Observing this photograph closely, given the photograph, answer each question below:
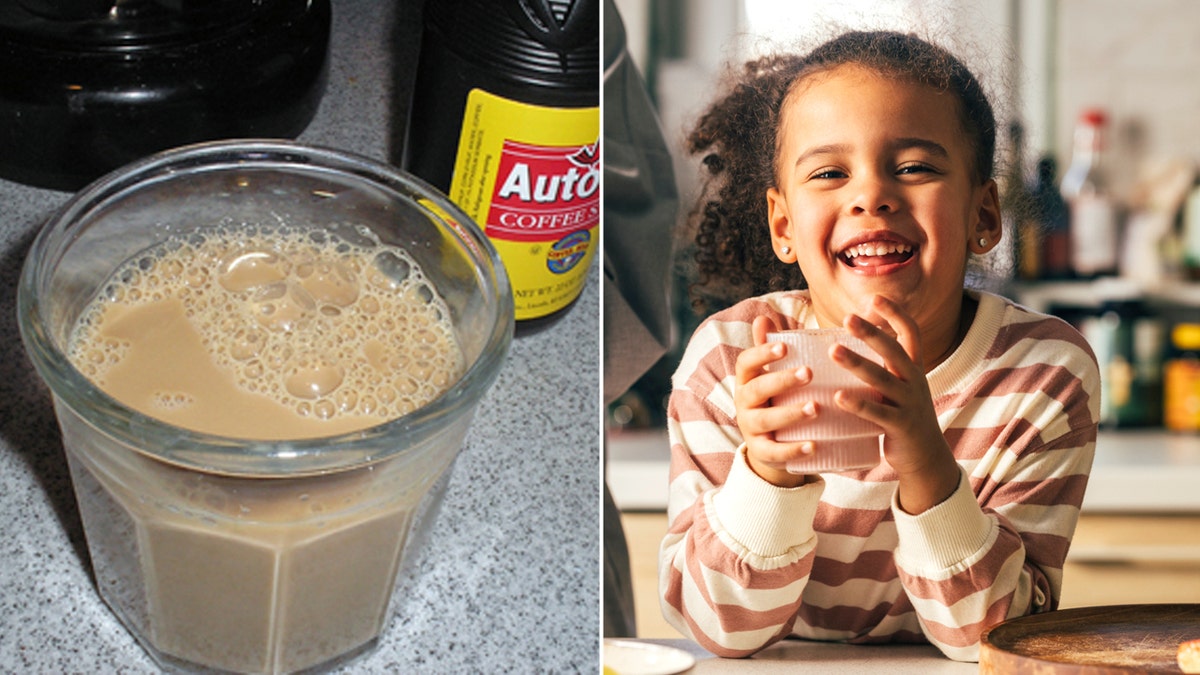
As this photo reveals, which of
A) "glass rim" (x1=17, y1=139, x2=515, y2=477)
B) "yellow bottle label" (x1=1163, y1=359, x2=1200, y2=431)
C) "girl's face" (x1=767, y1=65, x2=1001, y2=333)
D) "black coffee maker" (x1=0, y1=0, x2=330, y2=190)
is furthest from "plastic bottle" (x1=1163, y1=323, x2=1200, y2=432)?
"black coffee maker" (x1=0, y1=0, x2=330, y2=190)

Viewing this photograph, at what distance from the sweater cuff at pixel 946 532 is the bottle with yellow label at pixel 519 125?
230mm

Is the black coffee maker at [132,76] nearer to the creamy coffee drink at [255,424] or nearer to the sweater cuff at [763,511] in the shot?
the creamy coffee drink at [255,424]

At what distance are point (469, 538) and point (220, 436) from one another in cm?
20

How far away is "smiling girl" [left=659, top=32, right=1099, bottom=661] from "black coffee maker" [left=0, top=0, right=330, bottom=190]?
0.33m

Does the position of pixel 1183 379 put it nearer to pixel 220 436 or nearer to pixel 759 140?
pixel 759 140

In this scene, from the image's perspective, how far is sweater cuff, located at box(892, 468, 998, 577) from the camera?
39 cm

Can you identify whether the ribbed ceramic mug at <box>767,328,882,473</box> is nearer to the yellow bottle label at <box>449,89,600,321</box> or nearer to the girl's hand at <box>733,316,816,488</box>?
the girl's hand at <box>733,316,816,488</box>

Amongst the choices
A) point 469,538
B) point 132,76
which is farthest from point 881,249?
point 132,76

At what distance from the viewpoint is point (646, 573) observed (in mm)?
466

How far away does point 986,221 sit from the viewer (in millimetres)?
415

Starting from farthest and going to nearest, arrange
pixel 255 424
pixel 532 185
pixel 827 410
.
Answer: pixel 532 185 < pixel 255 424 < pixel 827 410

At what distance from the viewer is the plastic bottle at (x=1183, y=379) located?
46cm

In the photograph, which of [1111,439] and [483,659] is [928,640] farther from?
[483,659]

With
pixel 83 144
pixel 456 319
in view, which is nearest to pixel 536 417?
pixel 456 319
